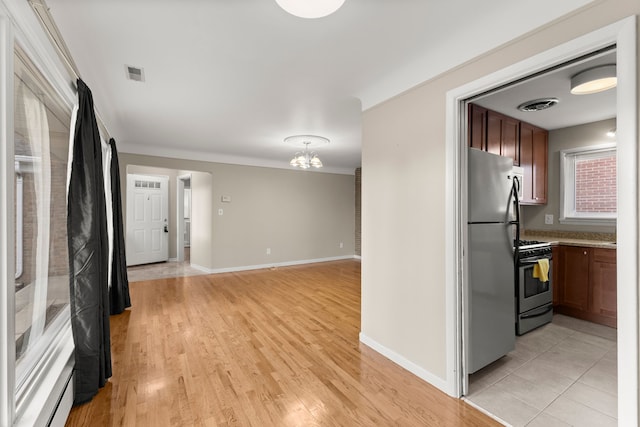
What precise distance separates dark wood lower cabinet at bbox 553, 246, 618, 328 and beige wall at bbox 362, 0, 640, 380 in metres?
2.44

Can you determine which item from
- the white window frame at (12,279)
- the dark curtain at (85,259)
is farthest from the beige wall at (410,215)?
the white window frame at (12,279)

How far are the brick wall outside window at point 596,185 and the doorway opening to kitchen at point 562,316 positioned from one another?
50 cm

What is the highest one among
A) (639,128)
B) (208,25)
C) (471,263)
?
(208,25)

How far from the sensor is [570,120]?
11.3 feet

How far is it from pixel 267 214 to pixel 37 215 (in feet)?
15.3

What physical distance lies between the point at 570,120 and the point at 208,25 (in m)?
4.06

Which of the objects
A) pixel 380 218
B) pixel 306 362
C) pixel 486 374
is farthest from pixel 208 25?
pixel 486 374

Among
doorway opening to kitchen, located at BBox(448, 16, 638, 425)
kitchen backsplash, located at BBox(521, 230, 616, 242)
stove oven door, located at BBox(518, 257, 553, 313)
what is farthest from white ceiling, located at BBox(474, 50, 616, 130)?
stove oven door, located at BBox(518, 257, 553, 313)

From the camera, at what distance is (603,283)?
3098 mm

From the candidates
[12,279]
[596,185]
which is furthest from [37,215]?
[596,185]

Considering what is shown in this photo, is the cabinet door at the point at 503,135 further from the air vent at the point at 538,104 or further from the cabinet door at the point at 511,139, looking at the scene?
the air vent at the point at 538,104

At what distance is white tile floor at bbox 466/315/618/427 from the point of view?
5.81 ft

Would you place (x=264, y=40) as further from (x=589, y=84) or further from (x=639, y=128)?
(x=589, y=84)

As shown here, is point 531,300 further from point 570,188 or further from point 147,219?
point 147,219
